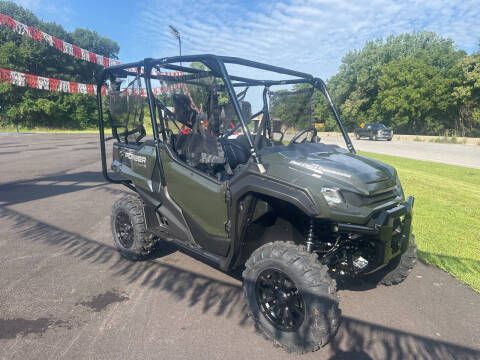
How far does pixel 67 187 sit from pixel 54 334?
687 cm

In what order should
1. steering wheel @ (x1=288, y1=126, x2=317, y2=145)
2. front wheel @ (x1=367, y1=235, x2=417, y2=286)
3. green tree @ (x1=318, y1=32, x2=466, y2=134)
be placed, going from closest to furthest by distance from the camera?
front wheel @ (x1=367, y1=235, x2=417, y2=286) → steering wheel @ (x1=288, y1=126, x2=317, y2=145) → green tree @ (x1=318, y1=32, x2=466, y2=134)

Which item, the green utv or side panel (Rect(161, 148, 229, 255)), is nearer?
the green utv

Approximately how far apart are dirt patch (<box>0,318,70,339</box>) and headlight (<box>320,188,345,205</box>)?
234 cm

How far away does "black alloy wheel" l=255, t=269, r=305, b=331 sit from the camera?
2783mm

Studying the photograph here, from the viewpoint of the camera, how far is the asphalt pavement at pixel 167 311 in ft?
A: 8.95

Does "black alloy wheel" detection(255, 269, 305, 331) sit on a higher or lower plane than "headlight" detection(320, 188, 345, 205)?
lower

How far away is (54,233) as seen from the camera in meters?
5.45

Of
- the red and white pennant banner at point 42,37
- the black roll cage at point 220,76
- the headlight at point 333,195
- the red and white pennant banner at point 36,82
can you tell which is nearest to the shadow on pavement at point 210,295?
the black roll cage at point 220,76

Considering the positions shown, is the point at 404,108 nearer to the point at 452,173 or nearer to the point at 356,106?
the point at 356,106

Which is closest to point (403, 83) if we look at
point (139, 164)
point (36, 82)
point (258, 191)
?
point (36, 82)

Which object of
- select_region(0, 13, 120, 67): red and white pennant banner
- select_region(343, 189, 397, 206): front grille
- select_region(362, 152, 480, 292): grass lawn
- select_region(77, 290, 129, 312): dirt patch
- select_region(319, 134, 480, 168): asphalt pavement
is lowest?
select_region(319, 134, 480, 168): asphalt pavement

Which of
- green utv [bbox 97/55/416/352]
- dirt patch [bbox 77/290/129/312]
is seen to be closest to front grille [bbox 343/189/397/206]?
green utv [bbox 97/55/416/352]

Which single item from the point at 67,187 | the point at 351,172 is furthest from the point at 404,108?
the point at 351,172

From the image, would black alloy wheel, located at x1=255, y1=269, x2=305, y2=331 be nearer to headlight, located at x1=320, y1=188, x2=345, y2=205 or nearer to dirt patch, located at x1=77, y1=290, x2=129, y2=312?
headlight, located at x1=320, y1=188, x2=345, y2=205
